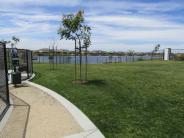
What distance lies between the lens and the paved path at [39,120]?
8.59 meters

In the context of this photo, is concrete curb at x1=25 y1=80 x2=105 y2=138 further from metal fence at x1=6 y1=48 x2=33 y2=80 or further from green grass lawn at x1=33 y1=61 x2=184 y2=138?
metal fence at x1=6 y1=48 x2=33 y2=80

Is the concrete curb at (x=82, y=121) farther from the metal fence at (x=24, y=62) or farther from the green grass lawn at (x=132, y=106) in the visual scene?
the metal fence at (x=24, y=62)

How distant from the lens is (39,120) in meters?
9.98

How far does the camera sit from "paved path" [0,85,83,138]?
8.59 metres

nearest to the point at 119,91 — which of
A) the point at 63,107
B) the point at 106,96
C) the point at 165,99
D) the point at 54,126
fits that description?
the point at 106,96

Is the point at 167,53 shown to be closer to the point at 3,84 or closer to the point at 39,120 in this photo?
the point at 3,84

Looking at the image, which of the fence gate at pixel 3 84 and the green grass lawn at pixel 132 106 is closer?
the green grass lawn at pixel 132 106

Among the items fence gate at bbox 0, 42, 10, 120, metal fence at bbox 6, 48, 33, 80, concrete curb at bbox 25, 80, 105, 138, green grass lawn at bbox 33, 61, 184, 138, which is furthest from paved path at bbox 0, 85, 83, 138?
metal fence at bbox 6, 48, 33, 80

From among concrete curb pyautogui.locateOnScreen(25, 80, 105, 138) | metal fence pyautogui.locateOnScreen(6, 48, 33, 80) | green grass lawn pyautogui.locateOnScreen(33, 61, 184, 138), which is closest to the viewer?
concrete curb pyautogui.locateOnScreen(25, 80, 105, 138)

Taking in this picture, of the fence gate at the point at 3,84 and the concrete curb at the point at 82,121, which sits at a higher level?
the fence gate at the point at 3,84

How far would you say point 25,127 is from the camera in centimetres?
916

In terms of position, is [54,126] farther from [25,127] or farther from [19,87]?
[19,87]

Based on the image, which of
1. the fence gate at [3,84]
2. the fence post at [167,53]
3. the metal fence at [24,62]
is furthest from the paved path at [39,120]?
the fence post at [167,53]

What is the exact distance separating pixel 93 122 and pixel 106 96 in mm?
4557
